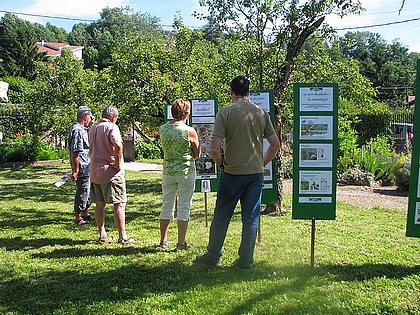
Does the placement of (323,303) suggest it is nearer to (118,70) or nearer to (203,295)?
(203,295)

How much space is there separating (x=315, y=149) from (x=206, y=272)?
1718mm

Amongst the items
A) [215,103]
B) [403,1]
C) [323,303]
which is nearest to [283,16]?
[215,103]

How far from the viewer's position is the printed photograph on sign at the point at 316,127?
15.8ft

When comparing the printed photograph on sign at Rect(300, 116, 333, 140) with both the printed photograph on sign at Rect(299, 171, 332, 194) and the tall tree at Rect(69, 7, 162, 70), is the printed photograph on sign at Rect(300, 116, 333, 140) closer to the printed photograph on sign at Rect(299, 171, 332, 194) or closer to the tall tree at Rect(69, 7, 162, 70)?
the printed photograph on sign at Rect(299, 171, 332, 194)

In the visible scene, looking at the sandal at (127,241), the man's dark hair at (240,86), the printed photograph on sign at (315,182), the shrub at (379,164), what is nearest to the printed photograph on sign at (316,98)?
the man's dark hair at (240,86)

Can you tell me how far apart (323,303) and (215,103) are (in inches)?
144

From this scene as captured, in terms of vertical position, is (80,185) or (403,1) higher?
(403,1)

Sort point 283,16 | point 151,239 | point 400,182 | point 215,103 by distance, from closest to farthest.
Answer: point 151,239 < point 215,103 < point 283,16 < point 400,182

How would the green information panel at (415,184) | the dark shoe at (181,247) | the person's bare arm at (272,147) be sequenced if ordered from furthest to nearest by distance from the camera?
the dark shoe at (181,247) < the person's bare arm at (272,147) < the green information panel at (415,184)

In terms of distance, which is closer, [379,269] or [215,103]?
[379,269]

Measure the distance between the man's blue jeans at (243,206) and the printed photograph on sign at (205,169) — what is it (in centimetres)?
222

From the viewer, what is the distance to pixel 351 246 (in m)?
5.81

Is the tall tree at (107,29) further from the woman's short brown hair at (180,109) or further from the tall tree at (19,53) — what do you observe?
the woman's short brown hair at (180,109)

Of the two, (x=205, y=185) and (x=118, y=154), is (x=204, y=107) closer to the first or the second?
(x=205, y=185)
